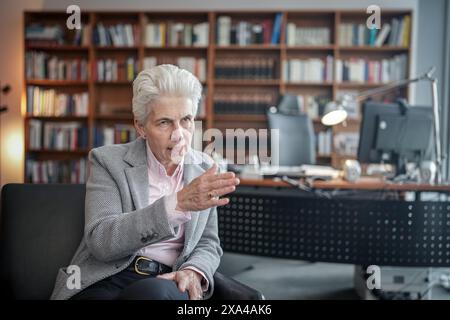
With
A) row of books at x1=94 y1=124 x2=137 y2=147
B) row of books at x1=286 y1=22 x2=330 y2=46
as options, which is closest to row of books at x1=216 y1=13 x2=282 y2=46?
row of books at x1=286 y1=22 x2=330 y2=46

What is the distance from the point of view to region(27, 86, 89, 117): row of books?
185 inches

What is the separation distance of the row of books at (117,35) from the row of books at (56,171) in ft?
3.79

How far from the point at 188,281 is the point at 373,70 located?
3.92 m

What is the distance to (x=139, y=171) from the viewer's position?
114 centimetres

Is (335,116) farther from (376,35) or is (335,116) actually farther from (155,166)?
(376,35)

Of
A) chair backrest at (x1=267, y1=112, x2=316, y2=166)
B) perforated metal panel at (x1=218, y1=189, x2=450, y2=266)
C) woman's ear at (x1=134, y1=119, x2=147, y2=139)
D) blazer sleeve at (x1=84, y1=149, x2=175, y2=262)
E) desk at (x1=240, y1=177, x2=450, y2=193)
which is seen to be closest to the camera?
blazer sleeve at (x1=84, y1=149, x2=175, y2=262)

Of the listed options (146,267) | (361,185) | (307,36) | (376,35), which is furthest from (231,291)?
(376,35)

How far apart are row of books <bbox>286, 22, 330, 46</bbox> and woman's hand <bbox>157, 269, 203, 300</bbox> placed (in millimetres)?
3799

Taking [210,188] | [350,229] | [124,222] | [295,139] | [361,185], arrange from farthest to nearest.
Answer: [295,139] → [361,185] → [350,229] → [124,222] → [210,188]

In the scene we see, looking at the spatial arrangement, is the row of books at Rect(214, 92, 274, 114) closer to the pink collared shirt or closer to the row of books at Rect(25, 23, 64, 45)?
the row of books at Rect(25, 23, 64, 45)

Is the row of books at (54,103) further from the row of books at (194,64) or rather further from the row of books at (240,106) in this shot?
the row of books at (240,106)

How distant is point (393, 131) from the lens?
2.71 metres

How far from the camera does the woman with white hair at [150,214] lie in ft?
3.30
